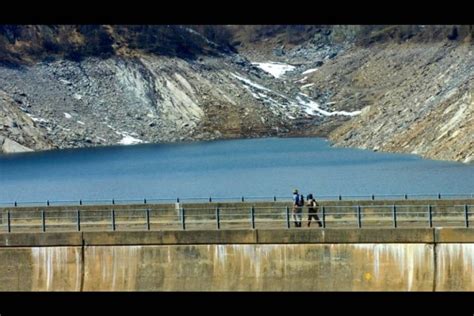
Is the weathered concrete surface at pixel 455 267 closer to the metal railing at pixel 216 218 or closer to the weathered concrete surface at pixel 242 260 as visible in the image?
the weathered concrete surface at pixel 242 260

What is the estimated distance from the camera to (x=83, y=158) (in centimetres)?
19000

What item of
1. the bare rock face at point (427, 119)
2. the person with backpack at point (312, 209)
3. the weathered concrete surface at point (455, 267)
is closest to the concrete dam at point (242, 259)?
the weathered concrete surface at point (455, 267)

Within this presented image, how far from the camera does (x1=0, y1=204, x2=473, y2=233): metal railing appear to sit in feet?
136

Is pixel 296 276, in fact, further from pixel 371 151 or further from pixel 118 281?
pixel 371 151

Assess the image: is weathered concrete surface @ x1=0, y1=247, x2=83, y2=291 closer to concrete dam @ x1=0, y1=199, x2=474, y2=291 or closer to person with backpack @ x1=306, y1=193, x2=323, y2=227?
concrete dam @ x1=0, y1=199, x2=474, y2=291

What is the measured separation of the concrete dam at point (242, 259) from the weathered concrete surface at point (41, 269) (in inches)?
1.1

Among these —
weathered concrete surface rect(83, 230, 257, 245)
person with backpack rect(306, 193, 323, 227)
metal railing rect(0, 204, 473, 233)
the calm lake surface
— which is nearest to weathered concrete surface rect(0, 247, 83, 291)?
weathered concrete surface rect(83, 230, 257, 245)

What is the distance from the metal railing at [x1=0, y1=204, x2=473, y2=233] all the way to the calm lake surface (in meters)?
43.1

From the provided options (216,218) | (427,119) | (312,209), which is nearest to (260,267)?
(216,218)

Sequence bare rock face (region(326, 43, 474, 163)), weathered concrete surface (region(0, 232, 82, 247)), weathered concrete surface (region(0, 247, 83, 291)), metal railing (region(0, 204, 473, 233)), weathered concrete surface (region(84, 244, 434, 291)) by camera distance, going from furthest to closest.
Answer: bare rock face (region(326, 43, 474, 163)) → metal railing (region(0, 204, 473, 233)) → weathered concrete surface (region(0, 232, 82, 247)) → weathered concrete surface (region(0, 247, 83, 291)) → weathered concrete surface (region(84, 244, 434, 291))

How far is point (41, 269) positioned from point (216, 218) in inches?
206
